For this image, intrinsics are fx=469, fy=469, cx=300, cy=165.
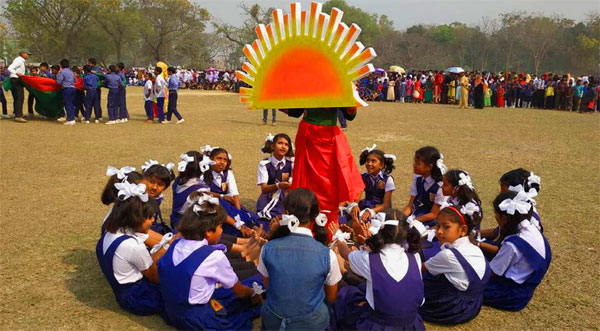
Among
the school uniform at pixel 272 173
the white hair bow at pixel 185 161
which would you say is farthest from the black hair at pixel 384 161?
the white hair bow at pixel 185 161

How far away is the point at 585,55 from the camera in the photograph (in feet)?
126

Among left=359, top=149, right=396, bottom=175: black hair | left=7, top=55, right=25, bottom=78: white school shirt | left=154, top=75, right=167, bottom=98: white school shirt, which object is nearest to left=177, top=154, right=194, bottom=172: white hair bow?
left=359, top=149, right=396, bottom=175: black hair

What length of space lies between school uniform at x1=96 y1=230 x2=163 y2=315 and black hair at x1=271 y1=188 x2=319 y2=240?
983mm

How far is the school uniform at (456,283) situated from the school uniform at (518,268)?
0.28m

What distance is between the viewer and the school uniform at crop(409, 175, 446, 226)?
468cm

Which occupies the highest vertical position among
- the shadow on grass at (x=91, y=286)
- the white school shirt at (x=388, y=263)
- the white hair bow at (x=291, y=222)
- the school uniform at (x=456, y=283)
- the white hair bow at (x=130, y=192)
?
the white hair bow at (x=130, y=192)

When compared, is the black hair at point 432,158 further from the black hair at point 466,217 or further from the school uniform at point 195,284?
the school uniform at point 195,284

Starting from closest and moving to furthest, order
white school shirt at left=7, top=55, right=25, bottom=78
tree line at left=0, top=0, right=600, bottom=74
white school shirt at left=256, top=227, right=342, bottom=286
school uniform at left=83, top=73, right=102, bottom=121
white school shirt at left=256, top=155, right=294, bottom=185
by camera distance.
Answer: white school shirt at left=256, top=227, right=342, bottom=286, white school shirt at left=256, top=155, right=294, bottom=185, white school shirt at left=7, top=55, right=25, bottom=78, school uniform at left=83, top=73, right=102, bottom=121, tree line at left=0, top=0, right=600, bottom=74

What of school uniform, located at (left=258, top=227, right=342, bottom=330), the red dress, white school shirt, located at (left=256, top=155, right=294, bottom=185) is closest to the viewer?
school uniform, located at (left=258, top=227, right=342, bottom=330)

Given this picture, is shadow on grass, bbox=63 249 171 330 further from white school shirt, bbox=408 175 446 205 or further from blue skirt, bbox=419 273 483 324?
white school shirt, bbox=408 175 446 205

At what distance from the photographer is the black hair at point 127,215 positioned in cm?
324

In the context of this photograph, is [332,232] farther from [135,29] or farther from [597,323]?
[135,29]

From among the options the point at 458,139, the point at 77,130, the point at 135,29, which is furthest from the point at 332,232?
the point at 135,29

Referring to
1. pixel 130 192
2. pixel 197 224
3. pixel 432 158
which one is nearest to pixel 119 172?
pixel 130 192
